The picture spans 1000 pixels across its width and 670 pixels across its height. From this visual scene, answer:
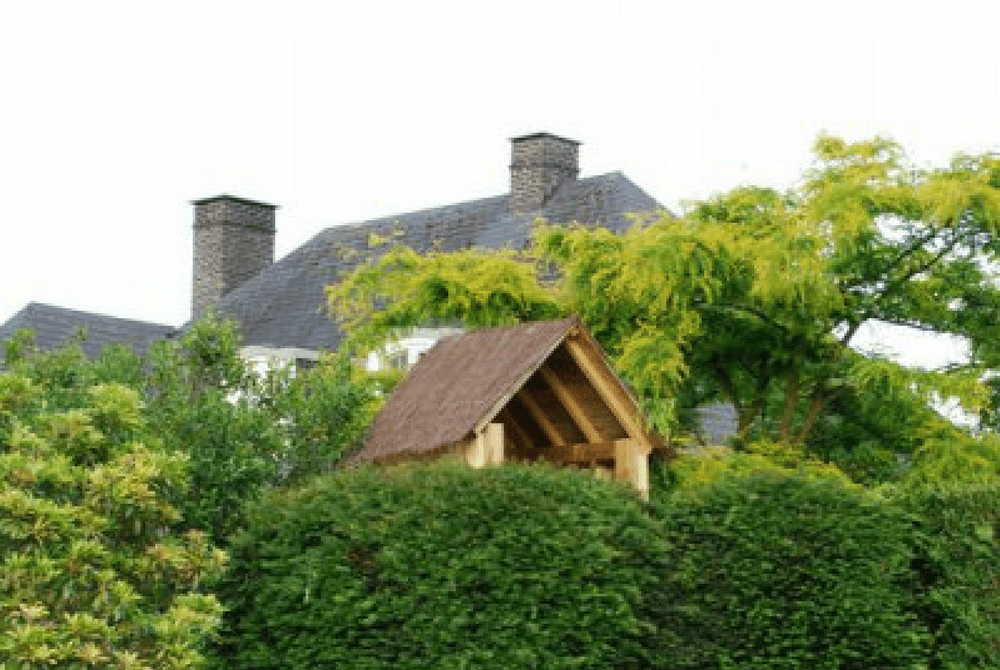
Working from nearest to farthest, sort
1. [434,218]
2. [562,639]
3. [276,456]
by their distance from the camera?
[562,639]
[276,456]
[434,218]

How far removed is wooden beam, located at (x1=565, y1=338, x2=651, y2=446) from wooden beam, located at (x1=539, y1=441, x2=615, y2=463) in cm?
30

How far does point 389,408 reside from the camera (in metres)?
17.9

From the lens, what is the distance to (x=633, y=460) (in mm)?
17812

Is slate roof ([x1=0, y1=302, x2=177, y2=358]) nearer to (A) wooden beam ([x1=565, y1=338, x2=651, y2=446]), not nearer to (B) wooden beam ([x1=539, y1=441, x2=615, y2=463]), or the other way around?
(B) wooden beam ([x1=539, y1=441, x2=615, y2=463])

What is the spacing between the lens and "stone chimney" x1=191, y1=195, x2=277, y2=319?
39.8m

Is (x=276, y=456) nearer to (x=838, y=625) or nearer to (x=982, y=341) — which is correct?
(x=838, y=625)

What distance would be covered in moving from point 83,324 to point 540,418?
22773 mm

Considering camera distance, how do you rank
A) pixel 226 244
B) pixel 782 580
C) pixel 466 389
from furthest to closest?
pixel 226 244 → pixel 466 389 → pixel 782 580

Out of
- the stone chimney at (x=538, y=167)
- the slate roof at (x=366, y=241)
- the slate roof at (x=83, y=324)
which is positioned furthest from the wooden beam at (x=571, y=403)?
the slate roof at (x=83, y=324)

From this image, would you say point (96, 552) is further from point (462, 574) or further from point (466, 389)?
point (466, 389)

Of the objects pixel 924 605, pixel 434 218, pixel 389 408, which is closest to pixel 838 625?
pixel 924 605

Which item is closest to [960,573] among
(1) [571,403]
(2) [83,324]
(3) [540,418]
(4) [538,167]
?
(1) [571,403]

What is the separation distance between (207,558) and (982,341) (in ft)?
36.0

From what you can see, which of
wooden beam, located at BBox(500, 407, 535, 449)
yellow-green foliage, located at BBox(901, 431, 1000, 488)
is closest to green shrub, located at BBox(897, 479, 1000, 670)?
wooden beam, located at BBox(500, 407, 535, 449)
